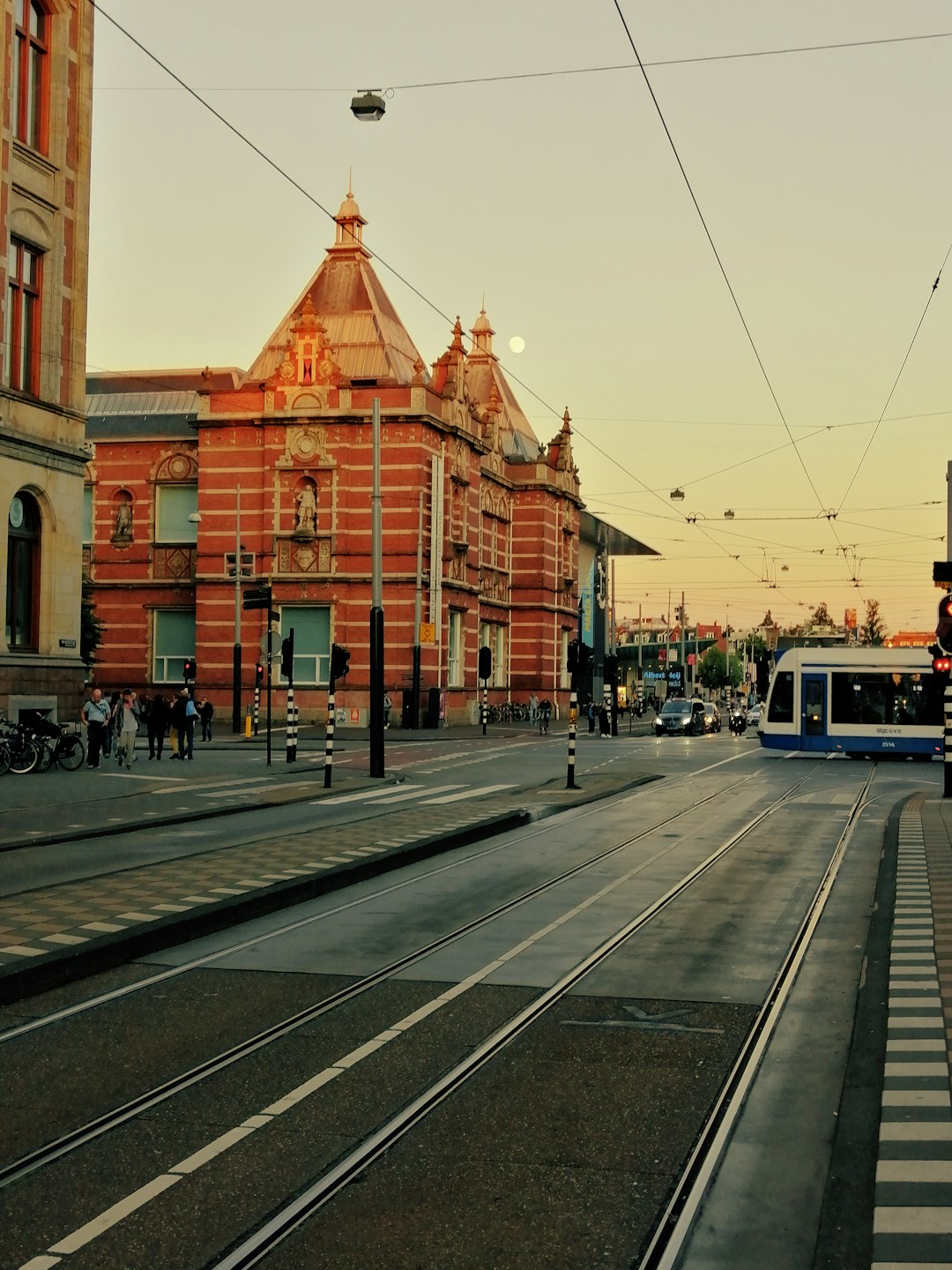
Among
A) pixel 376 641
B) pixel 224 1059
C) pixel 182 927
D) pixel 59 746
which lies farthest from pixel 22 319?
pixel 224 1059

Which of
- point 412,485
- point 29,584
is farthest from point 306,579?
point 29,584

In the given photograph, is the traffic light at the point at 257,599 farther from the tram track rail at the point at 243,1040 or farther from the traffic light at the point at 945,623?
the tram track rail at the point at 243,1040

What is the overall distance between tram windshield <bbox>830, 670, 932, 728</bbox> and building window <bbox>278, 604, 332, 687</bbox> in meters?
22.5

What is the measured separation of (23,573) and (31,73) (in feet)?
30.7

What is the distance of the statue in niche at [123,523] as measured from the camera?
199 ft

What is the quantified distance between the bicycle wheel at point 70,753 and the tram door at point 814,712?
19.5 meters

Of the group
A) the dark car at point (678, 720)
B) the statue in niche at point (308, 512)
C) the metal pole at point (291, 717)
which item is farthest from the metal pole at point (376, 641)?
the dark car at point (678, 720)

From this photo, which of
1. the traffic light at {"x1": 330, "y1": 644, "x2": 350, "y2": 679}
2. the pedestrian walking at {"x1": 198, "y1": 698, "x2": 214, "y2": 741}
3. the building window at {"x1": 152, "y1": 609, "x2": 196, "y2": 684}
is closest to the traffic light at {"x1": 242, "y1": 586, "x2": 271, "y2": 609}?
the traffic light at {"x1": 330, "y1": 644, "x2": 350, "y2": 679}

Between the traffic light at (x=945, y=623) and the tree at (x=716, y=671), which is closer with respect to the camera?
the traffic light at (x=945, y=623)

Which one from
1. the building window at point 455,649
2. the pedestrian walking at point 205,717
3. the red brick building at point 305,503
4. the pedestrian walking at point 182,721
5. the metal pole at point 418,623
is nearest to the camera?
the pedestrian walking at point 182,721

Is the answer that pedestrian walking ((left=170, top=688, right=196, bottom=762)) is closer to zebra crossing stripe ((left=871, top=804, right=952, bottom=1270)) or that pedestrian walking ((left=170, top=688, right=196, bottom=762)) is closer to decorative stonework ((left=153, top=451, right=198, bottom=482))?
zebra crossing stripe ((left=871, top=804, right=952, bottom=1270))

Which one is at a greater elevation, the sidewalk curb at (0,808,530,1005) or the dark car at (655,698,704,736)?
the dark car at (655,698,704,736)

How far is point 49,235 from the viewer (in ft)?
93.1

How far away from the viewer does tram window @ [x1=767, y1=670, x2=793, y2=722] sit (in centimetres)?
3975
